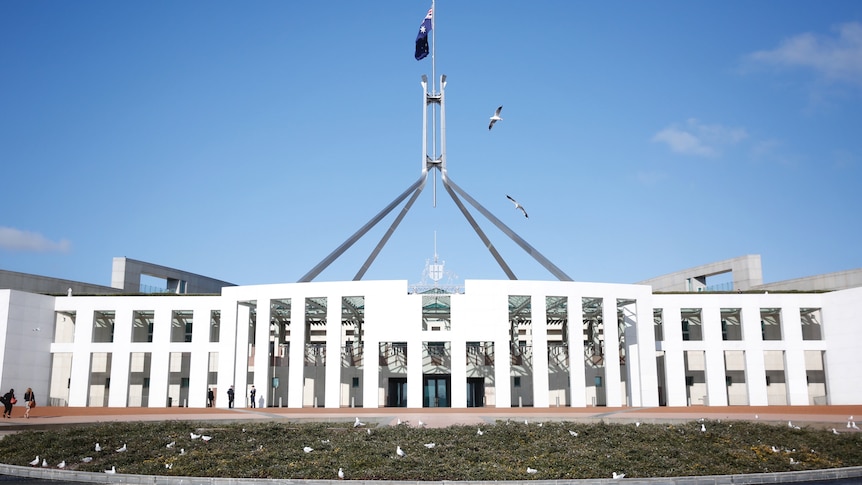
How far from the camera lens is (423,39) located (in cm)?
4138

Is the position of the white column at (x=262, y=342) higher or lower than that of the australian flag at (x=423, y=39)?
lower

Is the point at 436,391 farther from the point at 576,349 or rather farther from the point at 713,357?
the point at 713,357

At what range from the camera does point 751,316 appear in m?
37.8

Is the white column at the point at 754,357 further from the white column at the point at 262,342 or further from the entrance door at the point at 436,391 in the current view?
the white column at the point at 262,342

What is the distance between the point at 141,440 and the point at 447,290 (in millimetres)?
20028

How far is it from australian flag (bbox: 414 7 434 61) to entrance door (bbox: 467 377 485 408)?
1870cm

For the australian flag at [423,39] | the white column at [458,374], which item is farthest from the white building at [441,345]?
the australian flag at [423,39]

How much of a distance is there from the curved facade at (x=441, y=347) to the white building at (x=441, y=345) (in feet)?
0.24

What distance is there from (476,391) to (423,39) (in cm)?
2037

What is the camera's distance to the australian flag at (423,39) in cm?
4141

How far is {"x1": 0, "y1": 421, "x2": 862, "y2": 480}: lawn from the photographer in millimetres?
13281

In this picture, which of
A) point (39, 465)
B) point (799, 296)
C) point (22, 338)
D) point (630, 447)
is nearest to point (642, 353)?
point (799, 296)

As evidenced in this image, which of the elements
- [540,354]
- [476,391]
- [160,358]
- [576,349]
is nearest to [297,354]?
[160,358]

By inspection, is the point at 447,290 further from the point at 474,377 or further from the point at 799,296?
the point at 799,296
